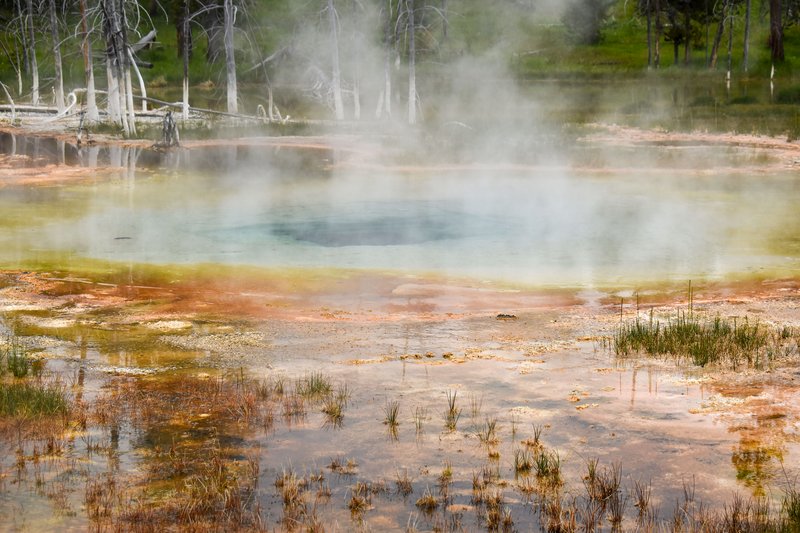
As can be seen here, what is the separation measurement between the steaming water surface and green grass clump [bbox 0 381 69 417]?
214 inches

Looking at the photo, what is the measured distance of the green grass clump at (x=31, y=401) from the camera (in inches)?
229

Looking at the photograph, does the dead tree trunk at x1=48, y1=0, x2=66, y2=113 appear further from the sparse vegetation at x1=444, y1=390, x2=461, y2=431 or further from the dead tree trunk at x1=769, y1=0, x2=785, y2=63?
the dead tree trunk at x1=769, y1=0, x2=785, y2=63

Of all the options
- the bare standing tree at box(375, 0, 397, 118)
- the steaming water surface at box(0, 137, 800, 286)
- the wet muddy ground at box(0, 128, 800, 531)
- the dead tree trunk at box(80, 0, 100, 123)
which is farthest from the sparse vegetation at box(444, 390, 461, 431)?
the bare standing tree at box(375, 0, 397, 118)

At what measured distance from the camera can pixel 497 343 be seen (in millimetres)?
7746

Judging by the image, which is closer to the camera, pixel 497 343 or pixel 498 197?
pixel 497 343

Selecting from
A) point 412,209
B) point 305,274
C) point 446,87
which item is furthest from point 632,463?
point 446,87

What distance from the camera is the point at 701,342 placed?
7.21 metres

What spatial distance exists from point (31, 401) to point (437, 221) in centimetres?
906

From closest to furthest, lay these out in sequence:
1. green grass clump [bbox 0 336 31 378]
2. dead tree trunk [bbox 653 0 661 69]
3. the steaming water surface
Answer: green grass clump [bbox 0 336 31 378] → the steaming water surface → dead tree trunk [bbox 653 0 661 69]

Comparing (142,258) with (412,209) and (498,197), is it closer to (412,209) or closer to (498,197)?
(412,209)

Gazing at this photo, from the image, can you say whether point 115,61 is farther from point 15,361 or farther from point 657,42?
point 657,42

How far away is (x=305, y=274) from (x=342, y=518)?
6.52m

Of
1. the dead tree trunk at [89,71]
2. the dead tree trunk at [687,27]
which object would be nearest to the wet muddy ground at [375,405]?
the dead tree trunk at [89,71]

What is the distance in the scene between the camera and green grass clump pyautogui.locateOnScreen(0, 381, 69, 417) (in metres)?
5.80
